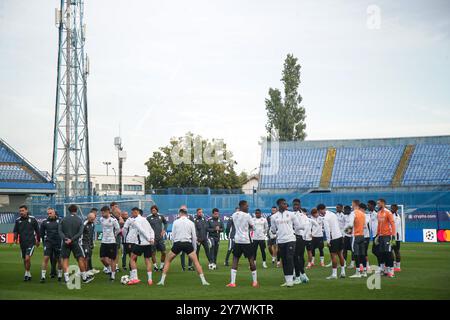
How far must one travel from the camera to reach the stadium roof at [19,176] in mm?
56994

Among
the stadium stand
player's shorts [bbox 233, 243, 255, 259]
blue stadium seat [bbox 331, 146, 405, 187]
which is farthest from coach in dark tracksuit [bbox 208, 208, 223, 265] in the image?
blue stadium seat [bbox 331, 146, 405, 187]

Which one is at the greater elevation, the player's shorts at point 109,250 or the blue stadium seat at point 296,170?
the blue stadium seat at point 296,170

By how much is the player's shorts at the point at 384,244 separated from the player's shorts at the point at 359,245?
0.54m

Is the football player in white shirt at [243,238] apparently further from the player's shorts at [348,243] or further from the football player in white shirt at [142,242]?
the player's shorts at [348,243]

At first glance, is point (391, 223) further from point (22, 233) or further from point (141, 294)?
point (22, 233)

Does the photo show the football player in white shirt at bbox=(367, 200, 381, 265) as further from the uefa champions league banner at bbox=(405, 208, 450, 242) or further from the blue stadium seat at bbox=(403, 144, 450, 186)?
the blue stadium seat at bbox=(403, 144, 450, 186)

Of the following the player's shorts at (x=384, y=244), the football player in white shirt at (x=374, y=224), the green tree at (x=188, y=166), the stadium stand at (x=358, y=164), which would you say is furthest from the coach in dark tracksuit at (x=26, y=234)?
the green tree at (x=188, y=166)

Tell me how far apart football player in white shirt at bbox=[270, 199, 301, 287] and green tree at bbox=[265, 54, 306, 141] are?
187 feet

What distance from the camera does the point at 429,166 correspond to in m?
59.6

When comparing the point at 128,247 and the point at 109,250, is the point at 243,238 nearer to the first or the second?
the point at 109,250

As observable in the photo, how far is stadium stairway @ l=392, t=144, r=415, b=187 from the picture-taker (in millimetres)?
59344

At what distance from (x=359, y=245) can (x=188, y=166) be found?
65.3 m
